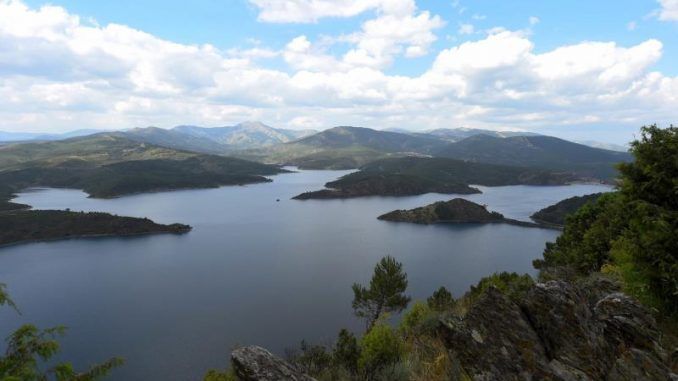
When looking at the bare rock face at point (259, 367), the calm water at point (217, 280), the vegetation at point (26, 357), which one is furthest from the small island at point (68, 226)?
the bare rock face at point (259, 367)

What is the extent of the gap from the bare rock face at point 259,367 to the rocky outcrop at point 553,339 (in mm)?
4705

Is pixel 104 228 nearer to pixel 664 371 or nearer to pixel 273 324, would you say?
A: pixel 273 324

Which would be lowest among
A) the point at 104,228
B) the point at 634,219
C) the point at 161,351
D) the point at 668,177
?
the point at 161,351

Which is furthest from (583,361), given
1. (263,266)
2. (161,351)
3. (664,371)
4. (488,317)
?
(263,266)

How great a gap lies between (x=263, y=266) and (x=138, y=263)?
147 ft

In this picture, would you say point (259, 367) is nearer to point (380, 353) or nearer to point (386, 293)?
point (380, 353)

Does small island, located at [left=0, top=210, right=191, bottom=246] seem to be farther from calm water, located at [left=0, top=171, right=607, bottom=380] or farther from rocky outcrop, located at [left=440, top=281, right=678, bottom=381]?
rocky outcrop, located at [left=440, top=281, right=678, bottom=381]

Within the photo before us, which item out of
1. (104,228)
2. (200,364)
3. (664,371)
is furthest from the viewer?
(104,228)

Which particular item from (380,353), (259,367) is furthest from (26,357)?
(380,353)

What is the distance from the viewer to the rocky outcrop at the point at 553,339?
403 inches

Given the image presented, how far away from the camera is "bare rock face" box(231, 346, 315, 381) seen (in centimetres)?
1062

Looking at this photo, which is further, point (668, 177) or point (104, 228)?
point (104, 228)

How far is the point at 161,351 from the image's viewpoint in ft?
241

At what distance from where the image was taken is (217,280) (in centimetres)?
11738
